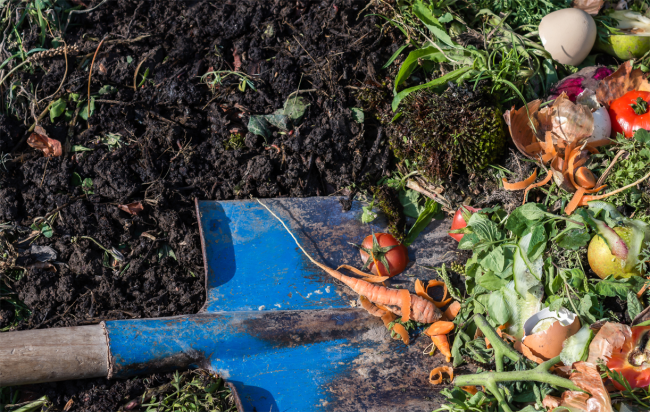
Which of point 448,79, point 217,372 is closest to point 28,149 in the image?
point 217,372

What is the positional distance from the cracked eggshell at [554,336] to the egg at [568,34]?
1689 millimetres

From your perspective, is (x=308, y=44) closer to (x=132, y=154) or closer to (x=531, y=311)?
(x=132, y=154)

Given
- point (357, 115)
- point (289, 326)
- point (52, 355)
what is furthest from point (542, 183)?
point (52, 355)

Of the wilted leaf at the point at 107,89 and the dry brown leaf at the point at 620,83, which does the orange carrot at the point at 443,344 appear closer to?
the dry brown leaf at the point at 620,83

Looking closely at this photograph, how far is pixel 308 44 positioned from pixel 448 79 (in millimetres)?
984

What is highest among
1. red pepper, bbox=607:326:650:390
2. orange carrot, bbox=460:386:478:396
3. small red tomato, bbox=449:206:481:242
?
small red tomato, bbox=449:206:481:242

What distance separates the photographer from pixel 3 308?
9.27 ft

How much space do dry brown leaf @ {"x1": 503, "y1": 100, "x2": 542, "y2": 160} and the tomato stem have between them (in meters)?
0.55

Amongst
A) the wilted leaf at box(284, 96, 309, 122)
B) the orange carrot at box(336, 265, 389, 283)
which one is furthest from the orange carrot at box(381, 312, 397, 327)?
the wilted leaf at box(284, 96, 309, 122)

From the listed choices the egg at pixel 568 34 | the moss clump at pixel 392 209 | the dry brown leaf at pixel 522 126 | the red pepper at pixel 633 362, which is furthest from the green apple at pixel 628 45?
the red pepper at pixel 633 362

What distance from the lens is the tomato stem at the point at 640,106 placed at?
278cm

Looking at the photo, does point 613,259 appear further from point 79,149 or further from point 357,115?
point 79,149

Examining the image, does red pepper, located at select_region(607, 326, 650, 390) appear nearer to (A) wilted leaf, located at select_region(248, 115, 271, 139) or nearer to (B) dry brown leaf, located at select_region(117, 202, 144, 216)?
(A) wilted leaf, located at select_region(248, 115, 271, 139)

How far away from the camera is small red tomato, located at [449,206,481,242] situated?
2.85 m
